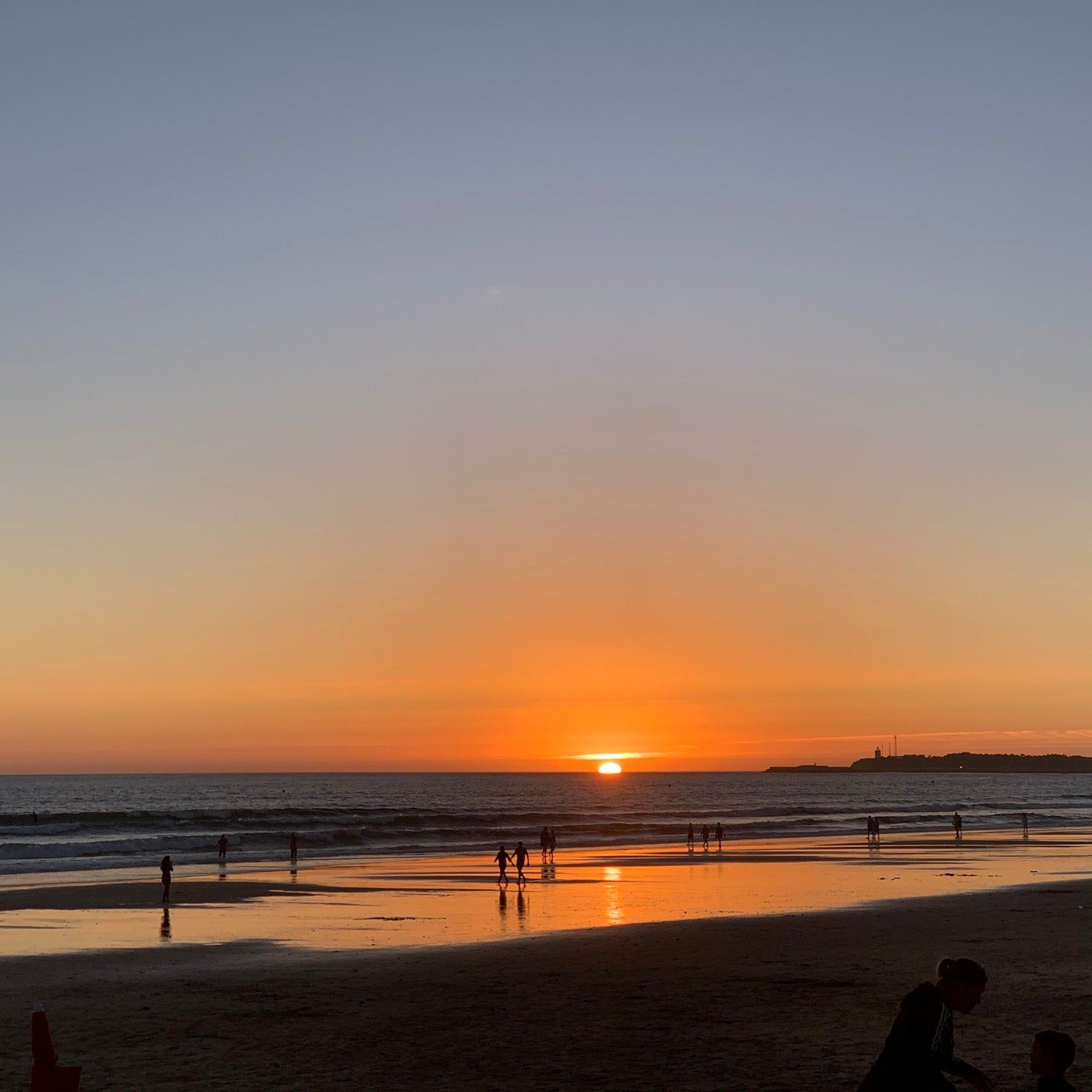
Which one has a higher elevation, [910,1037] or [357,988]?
[910,1037]

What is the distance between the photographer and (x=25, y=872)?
166ft

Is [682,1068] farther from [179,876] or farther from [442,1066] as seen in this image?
[179,876]

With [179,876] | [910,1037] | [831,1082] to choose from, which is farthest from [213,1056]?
[179,876]

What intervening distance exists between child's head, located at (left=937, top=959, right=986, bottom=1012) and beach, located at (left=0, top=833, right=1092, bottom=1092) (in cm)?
589

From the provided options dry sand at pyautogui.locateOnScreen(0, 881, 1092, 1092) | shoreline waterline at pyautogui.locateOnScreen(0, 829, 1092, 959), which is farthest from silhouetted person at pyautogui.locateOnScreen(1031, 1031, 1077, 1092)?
shoreline waterline at pyautogui.locateOnScreen(0, 829, 1092, 959)

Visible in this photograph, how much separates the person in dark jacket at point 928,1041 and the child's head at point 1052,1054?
1.06 ft

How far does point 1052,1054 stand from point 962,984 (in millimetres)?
618

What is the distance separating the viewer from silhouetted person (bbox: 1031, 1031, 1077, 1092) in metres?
7.10

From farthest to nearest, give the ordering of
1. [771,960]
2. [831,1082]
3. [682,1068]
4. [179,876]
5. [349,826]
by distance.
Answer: [349,826]
[179,876]
[771,960]
[682,1068]
[831,1082]

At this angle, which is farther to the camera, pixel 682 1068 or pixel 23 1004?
pixel 23 1004

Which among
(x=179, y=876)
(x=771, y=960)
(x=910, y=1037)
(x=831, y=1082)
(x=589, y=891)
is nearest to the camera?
(x=910, y=1037)

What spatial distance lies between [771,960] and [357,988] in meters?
7.15

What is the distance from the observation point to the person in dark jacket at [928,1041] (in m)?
7.09

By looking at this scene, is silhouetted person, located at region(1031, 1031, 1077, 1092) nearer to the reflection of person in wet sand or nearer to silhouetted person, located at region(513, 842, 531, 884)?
the reflection of person in wet sand
